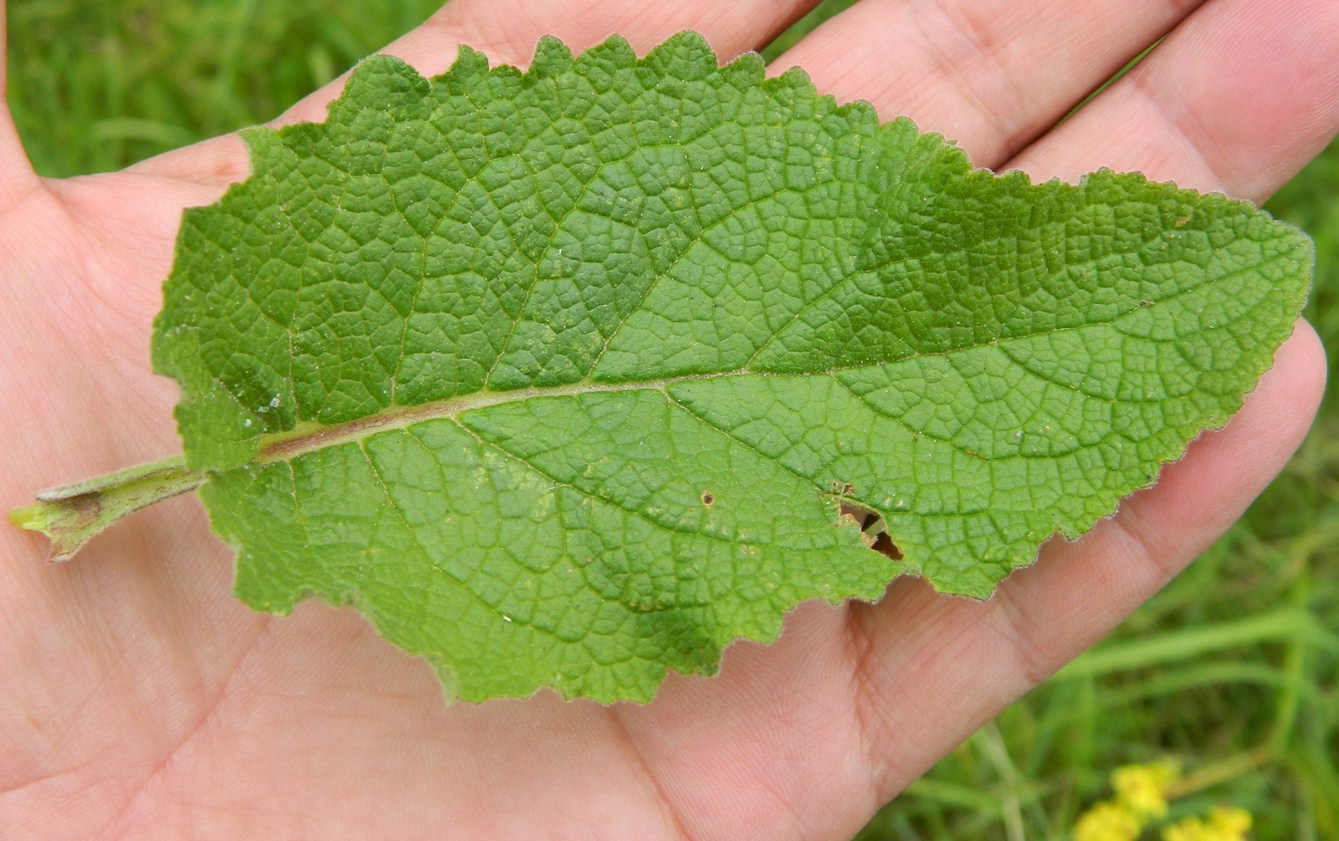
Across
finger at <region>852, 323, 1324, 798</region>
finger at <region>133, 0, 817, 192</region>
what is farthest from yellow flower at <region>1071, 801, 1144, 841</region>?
finger at <region>133, 0, 817, 192</region>

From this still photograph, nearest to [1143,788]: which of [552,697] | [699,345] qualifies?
[552,697]

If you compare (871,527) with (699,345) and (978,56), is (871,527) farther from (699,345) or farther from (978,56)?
(978,56)

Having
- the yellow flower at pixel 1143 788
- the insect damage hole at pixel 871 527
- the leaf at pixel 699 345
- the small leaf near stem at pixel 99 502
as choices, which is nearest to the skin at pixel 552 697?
the small leaf near stem at pixel 99 502

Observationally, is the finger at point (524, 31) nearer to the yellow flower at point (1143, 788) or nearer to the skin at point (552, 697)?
the skin at point (552, 697)

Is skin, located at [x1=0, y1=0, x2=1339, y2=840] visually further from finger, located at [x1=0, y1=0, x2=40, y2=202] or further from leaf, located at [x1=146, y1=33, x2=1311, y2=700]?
leaf, located at [x1=146, y1=33, x2=1311, y2=700]

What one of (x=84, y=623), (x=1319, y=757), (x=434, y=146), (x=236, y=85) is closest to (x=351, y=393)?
(x=434, y=146)

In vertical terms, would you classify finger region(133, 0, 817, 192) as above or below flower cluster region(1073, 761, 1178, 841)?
above

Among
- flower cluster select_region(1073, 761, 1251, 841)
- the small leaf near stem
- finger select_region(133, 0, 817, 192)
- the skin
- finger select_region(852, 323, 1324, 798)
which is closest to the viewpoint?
the small leaf near stem
